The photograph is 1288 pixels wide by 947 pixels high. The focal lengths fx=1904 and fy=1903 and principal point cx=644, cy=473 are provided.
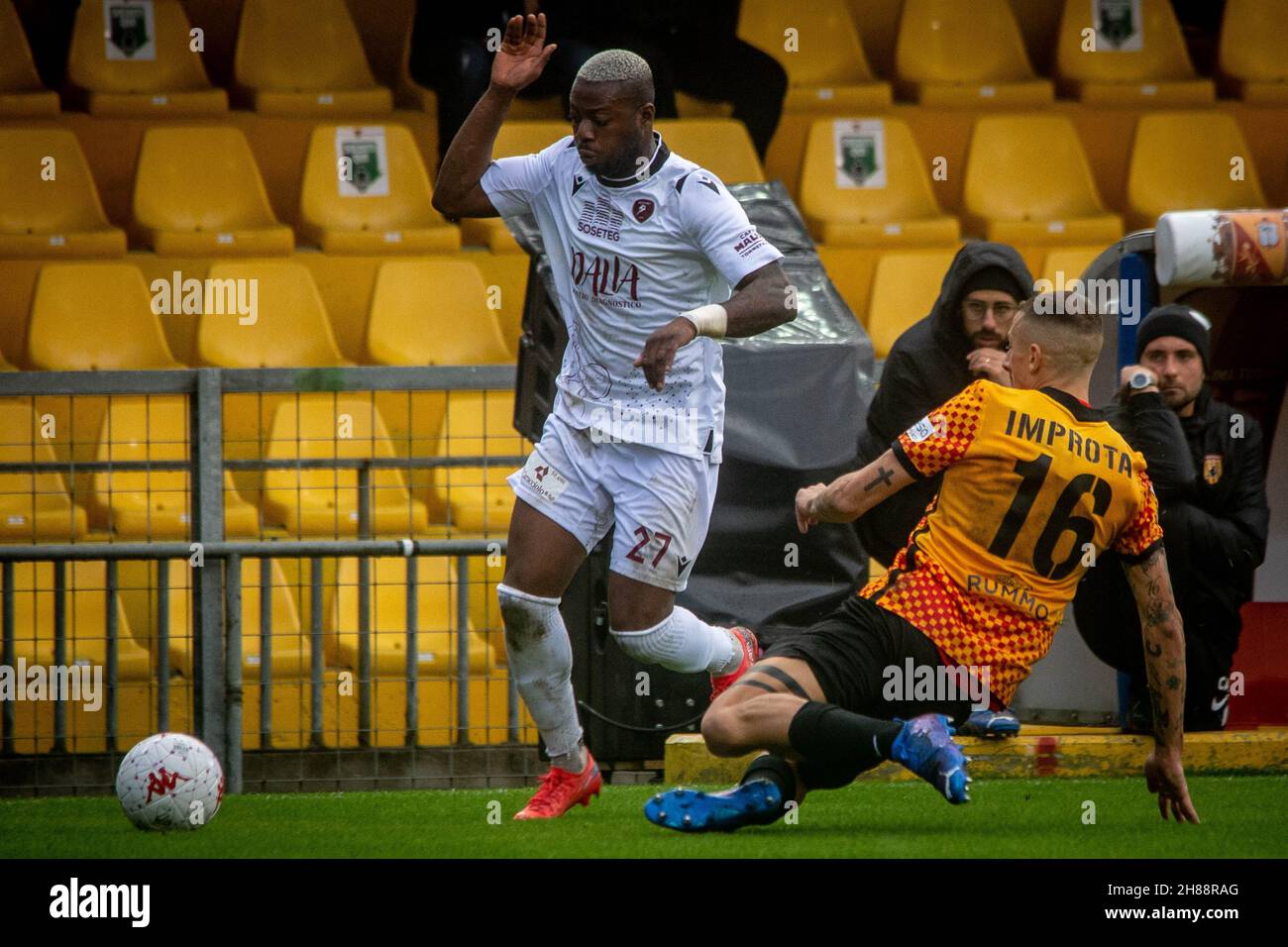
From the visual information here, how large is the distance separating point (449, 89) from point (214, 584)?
13.7ft

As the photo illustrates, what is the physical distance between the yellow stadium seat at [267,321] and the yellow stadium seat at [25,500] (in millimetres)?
1528

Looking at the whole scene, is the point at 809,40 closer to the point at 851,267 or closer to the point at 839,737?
the point at 851,267

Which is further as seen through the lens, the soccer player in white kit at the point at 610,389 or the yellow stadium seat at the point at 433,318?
the yellow stadium seat at the point at 433,318

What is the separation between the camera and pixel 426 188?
35.3 feet

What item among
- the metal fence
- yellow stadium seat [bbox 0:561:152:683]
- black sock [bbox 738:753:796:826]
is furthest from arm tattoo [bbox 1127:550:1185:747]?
yellow stadium seat [bbox 0:561:152:683]

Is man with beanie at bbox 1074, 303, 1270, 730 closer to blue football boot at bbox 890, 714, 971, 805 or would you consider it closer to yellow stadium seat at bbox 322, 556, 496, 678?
blue football boot at bbox 890, 714, 971, 805

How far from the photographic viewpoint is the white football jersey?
5582 mm

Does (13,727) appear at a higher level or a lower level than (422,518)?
lower

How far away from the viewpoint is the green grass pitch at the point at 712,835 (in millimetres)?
4754

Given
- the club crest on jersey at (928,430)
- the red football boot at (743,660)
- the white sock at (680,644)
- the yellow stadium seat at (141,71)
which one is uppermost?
the yellow stadium seat at (141,71)

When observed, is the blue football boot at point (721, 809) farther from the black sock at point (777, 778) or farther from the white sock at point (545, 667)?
the white sock at point (545, 667)

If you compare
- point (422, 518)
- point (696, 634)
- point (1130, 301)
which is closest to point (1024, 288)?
point (1130, 301)

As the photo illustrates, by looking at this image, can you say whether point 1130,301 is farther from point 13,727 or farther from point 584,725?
point 13,727

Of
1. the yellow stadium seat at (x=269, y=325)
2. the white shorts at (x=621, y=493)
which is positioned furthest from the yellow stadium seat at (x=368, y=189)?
the white shorts at (x=621, y=493)
